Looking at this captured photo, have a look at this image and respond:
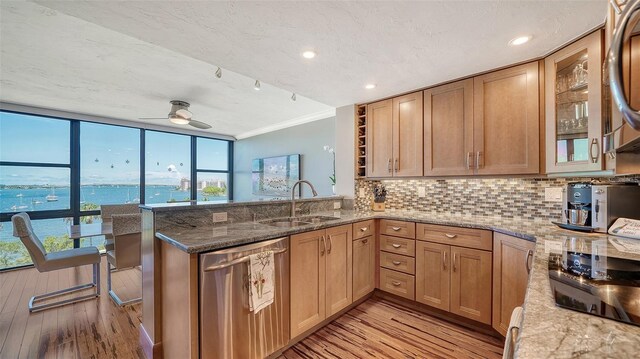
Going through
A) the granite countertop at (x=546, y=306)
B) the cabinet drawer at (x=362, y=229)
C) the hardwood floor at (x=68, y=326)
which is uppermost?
the granite countertop at (x=546, y=306)

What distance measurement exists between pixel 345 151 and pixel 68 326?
3253 millimetres

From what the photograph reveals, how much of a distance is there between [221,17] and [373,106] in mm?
2023

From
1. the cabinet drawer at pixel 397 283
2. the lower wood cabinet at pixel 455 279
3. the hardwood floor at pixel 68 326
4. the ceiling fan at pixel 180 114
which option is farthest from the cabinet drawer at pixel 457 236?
the ceiling fan at pixel 180 114

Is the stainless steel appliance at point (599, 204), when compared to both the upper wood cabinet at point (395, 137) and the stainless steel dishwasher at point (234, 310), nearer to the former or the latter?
the upper wood cabinet at point (395, 137)

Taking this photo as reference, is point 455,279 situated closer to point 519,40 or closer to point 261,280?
point 261,280

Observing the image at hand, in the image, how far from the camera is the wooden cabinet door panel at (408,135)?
2.74 metres

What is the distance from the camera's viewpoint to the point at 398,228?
258 centimetres

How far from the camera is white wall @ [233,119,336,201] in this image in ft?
14.6

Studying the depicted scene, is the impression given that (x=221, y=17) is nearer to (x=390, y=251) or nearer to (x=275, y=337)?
(x=275, y=337)

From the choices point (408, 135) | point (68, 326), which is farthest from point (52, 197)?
point (408, 135)

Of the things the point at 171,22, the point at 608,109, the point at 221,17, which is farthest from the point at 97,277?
the point at 608,109

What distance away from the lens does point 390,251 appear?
2.64 metres

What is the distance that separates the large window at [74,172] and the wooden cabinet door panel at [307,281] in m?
4.66

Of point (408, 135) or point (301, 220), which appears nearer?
point (301, 220)
